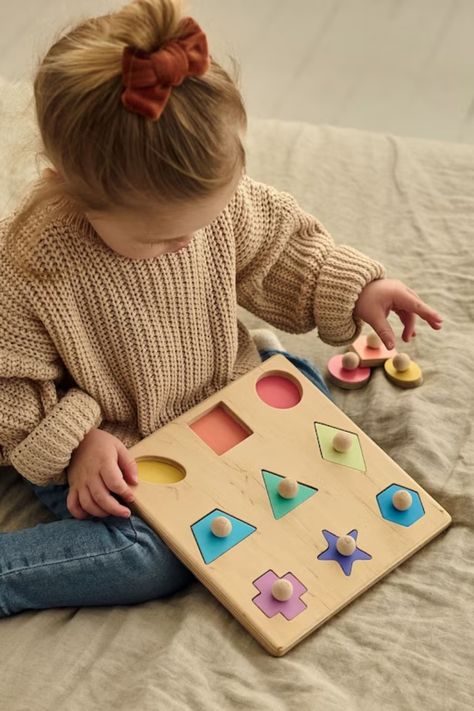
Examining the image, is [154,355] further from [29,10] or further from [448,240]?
[29,10]

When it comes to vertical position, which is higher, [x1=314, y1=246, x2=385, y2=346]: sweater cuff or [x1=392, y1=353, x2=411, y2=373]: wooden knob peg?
[x1=314, y1=246, x2=385, y2=346]: sweater cuff

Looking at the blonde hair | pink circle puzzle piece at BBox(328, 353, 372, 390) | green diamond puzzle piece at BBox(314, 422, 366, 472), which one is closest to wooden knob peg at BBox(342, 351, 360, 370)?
pink circle puzzle piece at BBox(328, 353, 372, 390)

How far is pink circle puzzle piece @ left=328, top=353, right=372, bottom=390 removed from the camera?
1159 mm

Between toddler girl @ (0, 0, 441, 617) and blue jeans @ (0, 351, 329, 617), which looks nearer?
toddler girl @ (0, 0, 441, 617)

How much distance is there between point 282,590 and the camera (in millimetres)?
895

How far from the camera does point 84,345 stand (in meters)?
0.96

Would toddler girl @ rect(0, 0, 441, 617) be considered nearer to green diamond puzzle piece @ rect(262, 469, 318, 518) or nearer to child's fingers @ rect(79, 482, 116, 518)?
child's fingers @ rect(79, 482, 116, 518)

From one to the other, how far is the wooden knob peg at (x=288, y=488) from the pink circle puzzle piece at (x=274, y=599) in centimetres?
8

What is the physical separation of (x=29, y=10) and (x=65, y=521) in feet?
4.68

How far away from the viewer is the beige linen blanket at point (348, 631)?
2.75 ft

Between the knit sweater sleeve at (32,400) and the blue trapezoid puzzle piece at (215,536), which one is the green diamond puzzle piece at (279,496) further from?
the knit sweater sleeve at (32,400)

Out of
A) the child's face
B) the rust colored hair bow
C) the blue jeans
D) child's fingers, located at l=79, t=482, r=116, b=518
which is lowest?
the blue jeans

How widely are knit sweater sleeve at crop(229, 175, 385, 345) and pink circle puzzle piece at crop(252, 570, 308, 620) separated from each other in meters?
0.30

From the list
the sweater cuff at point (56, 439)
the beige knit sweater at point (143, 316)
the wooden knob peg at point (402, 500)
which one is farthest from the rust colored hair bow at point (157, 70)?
the wooden knob peg at point (402, 500)
